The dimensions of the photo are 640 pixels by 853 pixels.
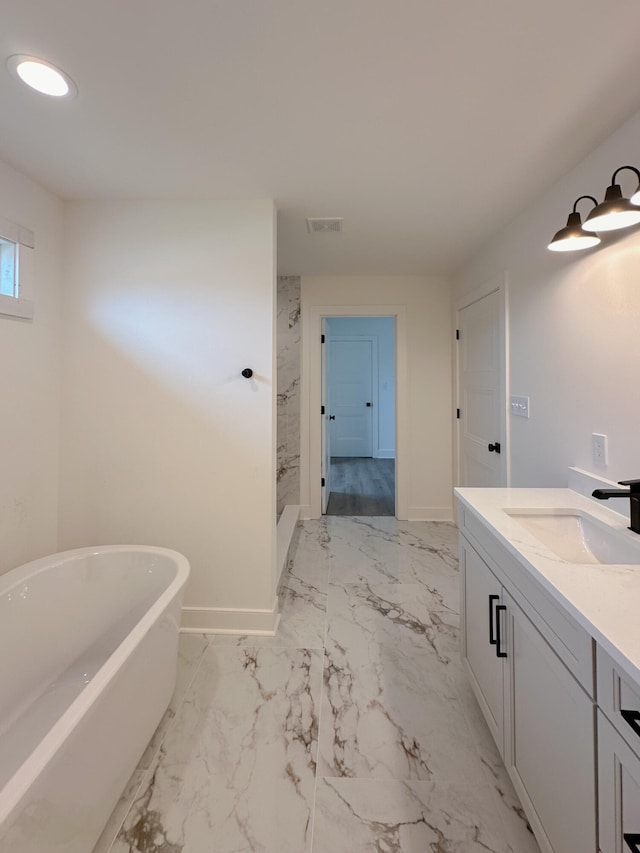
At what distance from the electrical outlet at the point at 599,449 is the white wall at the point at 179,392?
1.52 m

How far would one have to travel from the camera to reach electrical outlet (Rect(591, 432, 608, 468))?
62.9 inches

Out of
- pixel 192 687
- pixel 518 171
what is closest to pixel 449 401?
pixel 518 171

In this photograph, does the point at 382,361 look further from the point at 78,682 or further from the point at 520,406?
the point at 78,682

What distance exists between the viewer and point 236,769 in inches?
52.4

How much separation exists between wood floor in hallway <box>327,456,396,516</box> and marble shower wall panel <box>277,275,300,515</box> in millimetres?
611

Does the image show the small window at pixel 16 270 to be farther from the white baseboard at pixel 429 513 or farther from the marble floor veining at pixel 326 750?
the white baseboard at pixel 429 513

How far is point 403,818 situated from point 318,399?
2.92 metres

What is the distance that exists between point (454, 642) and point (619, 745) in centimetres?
139

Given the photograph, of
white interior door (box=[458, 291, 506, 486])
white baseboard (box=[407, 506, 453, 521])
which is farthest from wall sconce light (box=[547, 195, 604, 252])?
white baseboard (box=[407, 506, 453, 521])

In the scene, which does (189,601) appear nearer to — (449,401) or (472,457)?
(472,457)

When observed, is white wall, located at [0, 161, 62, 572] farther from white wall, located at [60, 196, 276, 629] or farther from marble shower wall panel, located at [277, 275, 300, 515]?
marble shower wall panel, located at [277, 275, 300, 515]

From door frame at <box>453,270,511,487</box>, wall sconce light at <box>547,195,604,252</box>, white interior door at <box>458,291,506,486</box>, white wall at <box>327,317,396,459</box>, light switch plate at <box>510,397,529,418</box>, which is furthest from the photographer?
white wall at <box>327,317,396,459</box>

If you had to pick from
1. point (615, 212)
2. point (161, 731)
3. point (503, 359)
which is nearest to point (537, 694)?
point (161, 731)

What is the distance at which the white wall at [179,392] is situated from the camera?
80.4 inches
